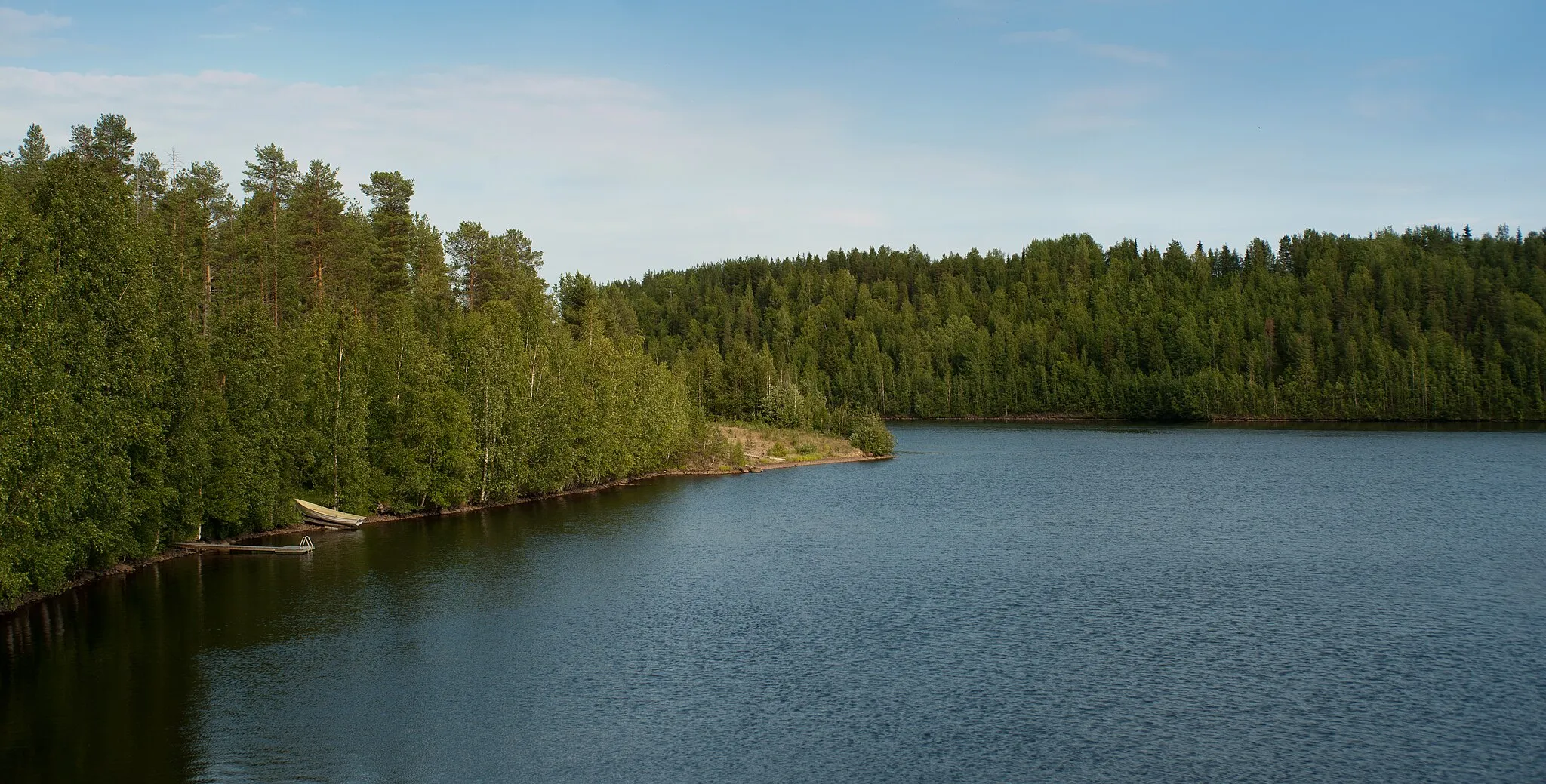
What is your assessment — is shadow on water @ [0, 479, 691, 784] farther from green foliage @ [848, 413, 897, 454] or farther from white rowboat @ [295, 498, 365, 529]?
green foliage @ [848, 413, 897, 454]

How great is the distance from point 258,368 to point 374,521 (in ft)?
40.6

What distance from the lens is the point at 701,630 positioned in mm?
34438

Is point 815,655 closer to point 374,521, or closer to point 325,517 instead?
point 325,517

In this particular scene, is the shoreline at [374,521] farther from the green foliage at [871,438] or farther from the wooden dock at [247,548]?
the green foliage at [871,438]

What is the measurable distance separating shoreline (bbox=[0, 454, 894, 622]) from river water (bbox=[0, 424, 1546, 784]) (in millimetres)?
962

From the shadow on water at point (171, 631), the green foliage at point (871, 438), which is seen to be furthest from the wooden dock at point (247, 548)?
the green foliage at point (871, 438)

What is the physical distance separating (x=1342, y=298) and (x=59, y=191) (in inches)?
7903

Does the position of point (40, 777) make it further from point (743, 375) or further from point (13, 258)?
point (743, 375)

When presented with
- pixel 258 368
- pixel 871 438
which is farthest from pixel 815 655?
pixel 871 438

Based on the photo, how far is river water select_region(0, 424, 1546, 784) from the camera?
2312cm

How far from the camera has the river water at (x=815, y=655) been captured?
23.1 meters

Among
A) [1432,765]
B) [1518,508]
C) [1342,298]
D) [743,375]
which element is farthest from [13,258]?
[1342,298]

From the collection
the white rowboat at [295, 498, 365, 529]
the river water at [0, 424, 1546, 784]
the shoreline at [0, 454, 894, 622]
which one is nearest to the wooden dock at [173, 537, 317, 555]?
the shoreline at [0, 454, 894, 622]

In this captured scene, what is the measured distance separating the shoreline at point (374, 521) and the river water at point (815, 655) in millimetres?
962
